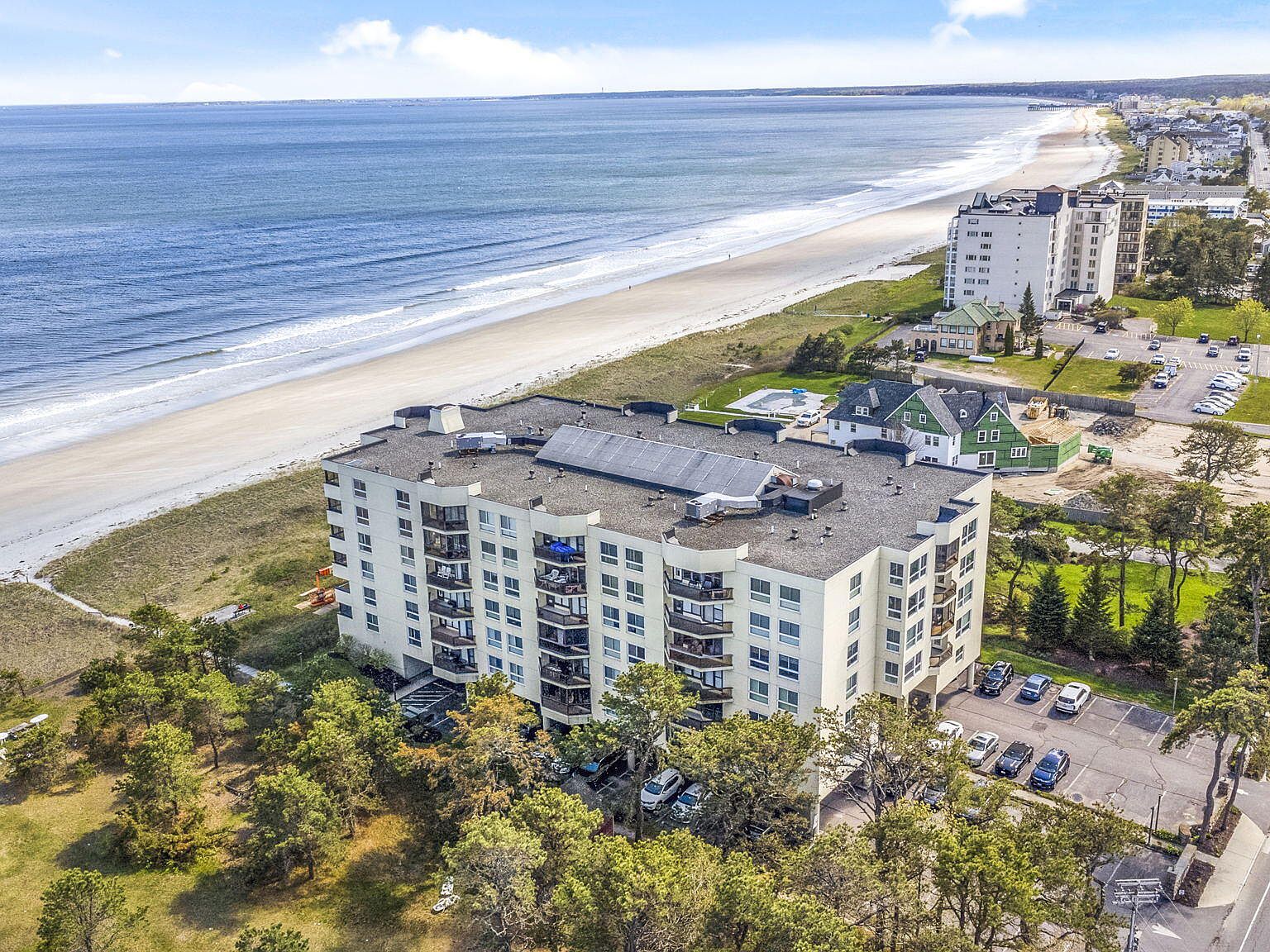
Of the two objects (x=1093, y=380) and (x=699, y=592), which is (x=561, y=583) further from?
(x=1093, y=380)

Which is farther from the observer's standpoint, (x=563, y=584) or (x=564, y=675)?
(x=564, y=675)

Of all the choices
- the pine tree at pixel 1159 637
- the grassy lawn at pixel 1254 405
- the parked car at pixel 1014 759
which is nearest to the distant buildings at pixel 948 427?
the grassy lawn at pixel 1254 405

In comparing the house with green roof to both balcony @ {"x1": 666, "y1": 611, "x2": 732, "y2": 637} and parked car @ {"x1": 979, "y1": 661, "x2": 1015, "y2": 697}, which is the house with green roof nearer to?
parked car @ {"x1": 979, "y1": 661, "x2": 1015, "y2": 697}

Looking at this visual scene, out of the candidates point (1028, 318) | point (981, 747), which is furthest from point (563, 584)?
point (1028, 318)

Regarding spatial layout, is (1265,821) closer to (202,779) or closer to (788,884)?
(788,884)

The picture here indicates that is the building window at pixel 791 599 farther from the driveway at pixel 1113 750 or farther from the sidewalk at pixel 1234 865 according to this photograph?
the sidewalk at pixel 1234 865

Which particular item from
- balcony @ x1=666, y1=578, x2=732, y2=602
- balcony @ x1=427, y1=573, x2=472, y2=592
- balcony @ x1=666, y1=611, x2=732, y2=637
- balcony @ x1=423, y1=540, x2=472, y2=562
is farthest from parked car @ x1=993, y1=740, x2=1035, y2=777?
balcony @ x1=423, y1=540, x2=472, y2=562

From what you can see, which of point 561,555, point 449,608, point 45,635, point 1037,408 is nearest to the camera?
point 561,555
